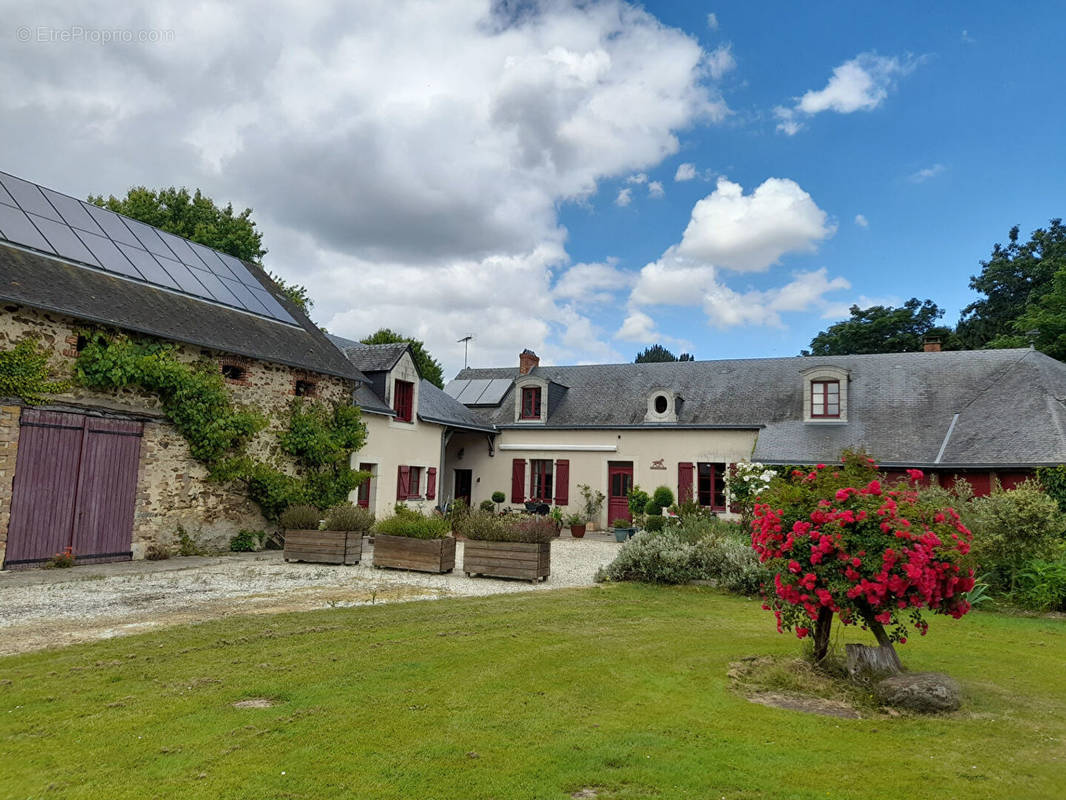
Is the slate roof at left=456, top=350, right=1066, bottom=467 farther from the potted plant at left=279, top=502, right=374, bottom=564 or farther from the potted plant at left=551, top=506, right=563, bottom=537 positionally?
the potted plant at left=279, top=502, right=374, bottom=564

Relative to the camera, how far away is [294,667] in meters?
5.02

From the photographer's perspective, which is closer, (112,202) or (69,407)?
(69,407)

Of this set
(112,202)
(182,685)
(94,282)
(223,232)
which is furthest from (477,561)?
(112,202)

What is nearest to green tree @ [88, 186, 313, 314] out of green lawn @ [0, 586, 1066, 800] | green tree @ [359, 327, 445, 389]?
green tree @ [359, 327, 445, 389]

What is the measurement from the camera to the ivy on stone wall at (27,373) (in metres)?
9.54

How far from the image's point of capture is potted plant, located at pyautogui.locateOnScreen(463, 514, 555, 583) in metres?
10.2

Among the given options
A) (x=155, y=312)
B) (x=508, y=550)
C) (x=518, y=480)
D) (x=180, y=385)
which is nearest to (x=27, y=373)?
(x=180, y=385)

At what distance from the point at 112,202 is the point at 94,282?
1856cm

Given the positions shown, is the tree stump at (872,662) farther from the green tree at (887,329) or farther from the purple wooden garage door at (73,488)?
the green tree at (887,329)

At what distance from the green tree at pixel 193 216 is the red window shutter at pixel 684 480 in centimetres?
1612

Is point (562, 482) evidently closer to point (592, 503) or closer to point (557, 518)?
point (592, 503)

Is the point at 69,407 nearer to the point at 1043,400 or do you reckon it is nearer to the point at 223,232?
the point at 223,232

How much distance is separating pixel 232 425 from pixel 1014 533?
42.7ft

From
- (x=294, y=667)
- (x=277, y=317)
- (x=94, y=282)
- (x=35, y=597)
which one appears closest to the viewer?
(x=294, y=667)
